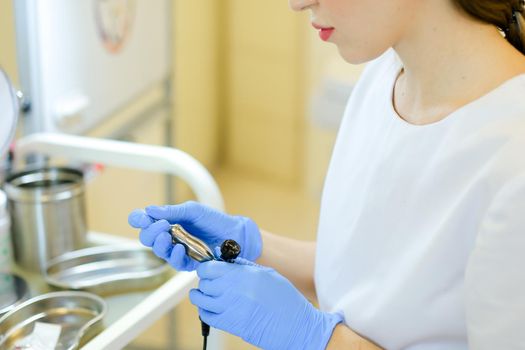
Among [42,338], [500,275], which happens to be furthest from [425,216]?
[42,338]

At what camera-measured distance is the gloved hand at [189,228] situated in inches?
39.2

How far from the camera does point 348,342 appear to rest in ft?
3.25

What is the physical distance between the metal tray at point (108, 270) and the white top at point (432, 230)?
30 cm

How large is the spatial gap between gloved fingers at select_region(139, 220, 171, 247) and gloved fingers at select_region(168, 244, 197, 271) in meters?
0.03

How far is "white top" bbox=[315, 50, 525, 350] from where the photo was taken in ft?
2.77

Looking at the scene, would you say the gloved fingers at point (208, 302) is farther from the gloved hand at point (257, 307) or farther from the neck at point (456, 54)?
the neck at point (456, 54)

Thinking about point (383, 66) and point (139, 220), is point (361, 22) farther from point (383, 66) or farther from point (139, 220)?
point (139, 220)

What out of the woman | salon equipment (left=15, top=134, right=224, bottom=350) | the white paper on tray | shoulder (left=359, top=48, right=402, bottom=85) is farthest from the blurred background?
the woman

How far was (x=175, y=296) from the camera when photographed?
120 centimetres

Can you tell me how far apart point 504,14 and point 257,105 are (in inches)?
92.8

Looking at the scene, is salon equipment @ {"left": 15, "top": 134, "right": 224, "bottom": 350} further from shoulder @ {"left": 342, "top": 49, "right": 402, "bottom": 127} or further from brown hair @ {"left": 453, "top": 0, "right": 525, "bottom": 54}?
brown hair @ {"left": 453, "top": 0, "right": 525, "bottom": 54}

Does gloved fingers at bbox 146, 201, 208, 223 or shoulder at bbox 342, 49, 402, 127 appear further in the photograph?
shoulder at bbox 342, 49, 402, 127

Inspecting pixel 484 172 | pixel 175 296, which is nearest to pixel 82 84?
pixel 175 296

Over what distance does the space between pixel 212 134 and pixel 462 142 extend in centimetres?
246
